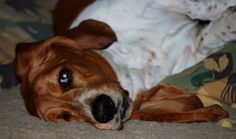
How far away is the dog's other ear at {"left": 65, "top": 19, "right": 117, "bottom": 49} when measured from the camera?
253 centimetres

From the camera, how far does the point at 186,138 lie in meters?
2.06

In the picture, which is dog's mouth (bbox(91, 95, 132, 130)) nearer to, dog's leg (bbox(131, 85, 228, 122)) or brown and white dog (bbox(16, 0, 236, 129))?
brown and white dog (bbox(16, 0, 236, 129))

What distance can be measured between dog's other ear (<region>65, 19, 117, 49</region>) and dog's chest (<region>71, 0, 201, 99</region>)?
11 cm

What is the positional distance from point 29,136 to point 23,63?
0.56 metres

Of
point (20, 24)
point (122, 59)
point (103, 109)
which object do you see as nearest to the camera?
point (103, 109)

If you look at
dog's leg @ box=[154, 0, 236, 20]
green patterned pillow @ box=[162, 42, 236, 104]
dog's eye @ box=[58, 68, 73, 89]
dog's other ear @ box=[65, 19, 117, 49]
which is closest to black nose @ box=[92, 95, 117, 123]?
dog's eye @ box=[58, 68, 73, 89]

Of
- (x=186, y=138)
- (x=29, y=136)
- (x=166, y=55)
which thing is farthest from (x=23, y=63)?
(x=186, y=138)

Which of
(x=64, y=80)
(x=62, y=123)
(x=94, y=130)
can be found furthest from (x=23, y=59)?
(x=94, y=130)

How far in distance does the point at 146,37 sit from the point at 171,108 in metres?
0.45

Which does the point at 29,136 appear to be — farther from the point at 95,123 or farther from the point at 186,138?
the point at 186,138

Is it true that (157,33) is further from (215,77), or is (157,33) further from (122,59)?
(215,77)

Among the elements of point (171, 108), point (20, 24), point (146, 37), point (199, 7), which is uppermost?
point (199, 7)

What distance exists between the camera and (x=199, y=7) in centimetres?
274

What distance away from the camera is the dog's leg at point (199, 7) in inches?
107
